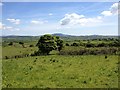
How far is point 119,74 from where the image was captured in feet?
75.9

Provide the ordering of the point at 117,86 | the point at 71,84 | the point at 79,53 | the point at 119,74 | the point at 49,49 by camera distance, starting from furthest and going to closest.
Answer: the point at 49,49
the point at 79,53
the point at 119,74
the point at 71,84
the point at 117,86

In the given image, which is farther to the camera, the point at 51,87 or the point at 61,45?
the point at 61,45

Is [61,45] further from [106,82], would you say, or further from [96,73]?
[106,82]

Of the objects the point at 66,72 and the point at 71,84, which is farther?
the point at 66,72

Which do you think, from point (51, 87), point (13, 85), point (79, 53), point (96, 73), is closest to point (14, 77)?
point (13, 85)

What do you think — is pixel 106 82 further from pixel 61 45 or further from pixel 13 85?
pixel 61 45

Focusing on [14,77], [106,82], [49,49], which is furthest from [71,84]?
[49,49]

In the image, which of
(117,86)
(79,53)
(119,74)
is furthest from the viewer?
(79,53)

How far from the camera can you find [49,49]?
57750mm

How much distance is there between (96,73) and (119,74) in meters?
2.47

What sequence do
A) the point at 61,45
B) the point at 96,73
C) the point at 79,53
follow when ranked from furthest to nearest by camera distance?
the point at 61,45 < the point at 79,53 < the point at 96,73

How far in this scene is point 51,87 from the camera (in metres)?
19.0

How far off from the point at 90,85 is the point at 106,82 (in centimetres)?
168

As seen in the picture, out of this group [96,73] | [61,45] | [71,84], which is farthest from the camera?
[61,45]
